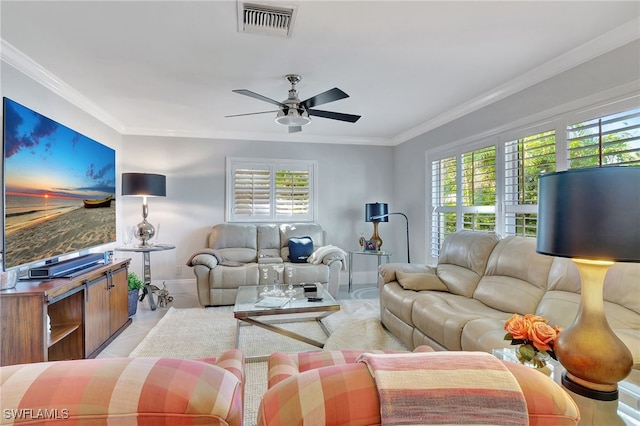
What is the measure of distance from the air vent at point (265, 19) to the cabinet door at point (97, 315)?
7.74 ft

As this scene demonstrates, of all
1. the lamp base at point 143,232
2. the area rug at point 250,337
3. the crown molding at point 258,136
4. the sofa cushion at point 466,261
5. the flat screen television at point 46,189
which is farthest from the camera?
the crown molding at point 258,136

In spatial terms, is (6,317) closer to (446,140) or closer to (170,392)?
(170,392)

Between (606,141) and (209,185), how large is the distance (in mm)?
4650

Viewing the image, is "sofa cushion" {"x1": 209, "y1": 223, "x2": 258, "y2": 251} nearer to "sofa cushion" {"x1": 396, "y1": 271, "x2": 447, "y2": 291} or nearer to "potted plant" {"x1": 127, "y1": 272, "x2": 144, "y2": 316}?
"potted plant" {"x1": 127, "y1": 272, "x2": 144, "y2": 316}

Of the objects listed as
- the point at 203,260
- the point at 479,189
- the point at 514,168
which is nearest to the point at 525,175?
the point at 514,168

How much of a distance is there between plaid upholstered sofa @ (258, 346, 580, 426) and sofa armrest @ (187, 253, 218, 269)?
352 cm

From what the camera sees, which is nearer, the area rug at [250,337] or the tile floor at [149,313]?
the area rug at [250,337]

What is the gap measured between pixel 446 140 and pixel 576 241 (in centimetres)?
336

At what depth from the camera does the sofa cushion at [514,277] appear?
2.27m

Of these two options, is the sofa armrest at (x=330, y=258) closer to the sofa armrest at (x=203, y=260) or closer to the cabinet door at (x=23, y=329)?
the sofa armrest at (x=203, y=260)

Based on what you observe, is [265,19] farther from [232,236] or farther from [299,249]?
[232,236]

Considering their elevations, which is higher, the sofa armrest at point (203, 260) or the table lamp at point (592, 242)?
the table lamp at point (592, 242)

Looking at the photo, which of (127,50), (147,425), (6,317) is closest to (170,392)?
(147,425)

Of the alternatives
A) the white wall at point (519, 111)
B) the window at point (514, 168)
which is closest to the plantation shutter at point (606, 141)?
the window at point (514, 168)
